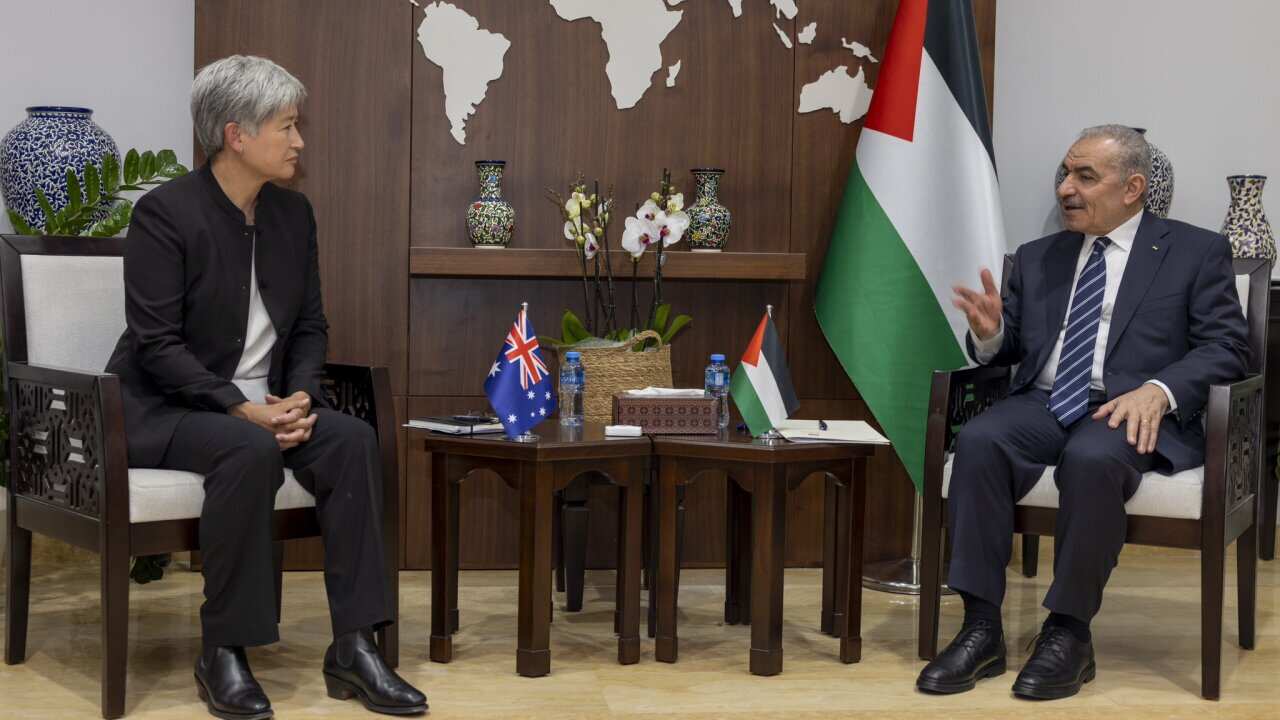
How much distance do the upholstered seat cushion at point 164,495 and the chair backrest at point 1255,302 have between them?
2.44 m

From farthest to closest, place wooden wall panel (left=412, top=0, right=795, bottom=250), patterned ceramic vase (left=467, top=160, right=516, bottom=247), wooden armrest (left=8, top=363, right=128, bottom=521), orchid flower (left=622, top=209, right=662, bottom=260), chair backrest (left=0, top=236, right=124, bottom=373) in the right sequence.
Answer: wooden wall panel (left=412, top=0, right=795, bottom=250), patterned ceramic vase (left=467, top=160, right=516, bottom=247), orchid flower (left=622, top=209, right=662, bottom=260), chair backrest (left=0, top=236, right=124, bottom=373), wooden armrest (left=8, top=363, right=128, bottom=521)

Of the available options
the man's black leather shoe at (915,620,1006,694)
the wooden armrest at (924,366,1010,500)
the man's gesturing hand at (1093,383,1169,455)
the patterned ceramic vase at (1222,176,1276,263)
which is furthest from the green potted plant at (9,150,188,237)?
the patterned ceramic vase at (1222,176,1276,263)

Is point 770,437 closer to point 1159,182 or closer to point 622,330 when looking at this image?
point 622,330

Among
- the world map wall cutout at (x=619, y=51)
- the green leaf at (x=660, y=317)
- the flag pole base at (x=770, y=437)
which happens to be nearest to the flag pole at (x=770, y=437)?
the flag pole base at (x=770, y=437)

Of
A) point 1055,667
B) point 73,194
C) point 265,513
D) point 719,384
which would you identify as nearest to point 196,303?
point 265,513

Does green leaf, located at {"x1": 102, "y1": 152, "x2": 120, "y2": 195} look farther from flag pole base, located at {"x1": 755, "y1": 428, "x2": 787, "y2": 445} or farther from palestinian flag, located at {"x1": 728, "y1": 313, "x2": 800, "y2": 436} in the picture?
flag pole base, located at {"x1": 755, "y1": 428, "x2": 787, "y2": 445}

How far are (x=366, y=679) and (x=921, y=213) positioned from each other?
7.04 ft

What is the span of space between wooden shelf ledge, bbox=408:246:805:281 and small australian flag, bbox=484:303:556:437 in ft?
2.96

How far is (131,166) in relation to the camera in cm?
369

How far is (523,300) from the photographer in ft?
13.2

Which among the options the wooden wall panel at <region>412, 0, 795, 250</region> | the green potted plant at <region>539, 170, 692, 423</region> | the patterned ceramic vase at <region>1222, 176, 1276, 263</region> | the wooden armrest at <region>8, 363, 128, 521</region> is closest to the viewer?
the wooden armrest at <region>8, 363, 128, 521</region>

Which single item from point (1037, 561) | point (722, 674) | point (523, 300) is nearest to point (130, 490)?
point (722, 674)

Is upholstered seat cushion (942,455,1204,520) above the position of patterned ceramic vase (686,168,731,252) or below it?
below

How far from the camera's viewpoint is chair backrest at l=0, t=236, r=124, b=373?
2.94 meters
